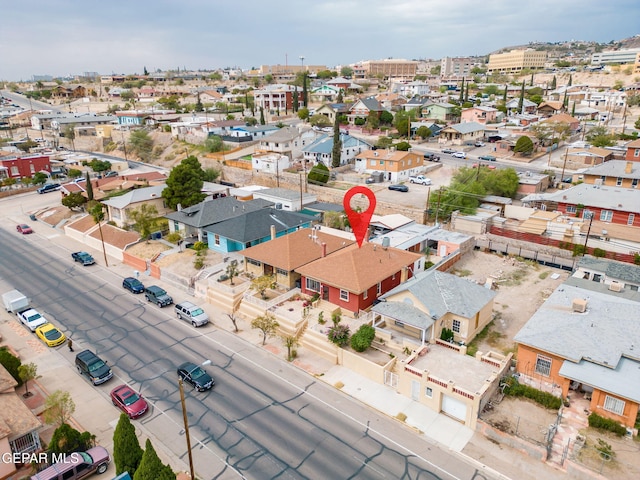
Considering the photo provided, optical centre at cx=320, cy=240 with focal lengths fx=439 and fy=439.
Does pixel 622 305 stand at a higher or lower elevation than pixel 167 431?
higher

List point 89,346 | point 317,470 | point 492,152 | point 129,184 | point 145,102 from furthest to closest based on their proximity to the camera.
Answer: point 145,102
point 492,152
point 129,184
point 89,346
point 317,470

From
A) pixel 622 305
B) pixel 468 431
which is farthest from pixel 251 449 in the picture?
pixel 622 305

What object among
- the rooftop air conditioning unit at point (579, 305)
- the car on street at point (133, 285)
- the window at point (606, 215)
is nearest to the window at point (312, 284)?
the car on street at point (133, 285)

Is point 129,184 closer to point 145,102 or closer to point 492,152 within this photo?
point 492,152

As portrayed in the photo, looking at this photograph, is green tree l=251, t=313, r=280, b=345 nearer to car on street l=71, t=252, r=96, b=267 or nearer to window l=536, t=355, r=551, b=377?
window l=536, t=355, r=551, b=377

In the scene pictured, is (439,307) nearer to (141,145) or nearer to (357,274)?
(357,274)

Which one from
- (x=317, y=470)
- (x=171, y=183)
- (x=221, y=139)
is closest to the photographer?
(x=317, y=470)

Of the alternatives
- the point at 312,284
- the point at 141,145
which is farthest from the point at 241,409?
the point at 141,145
